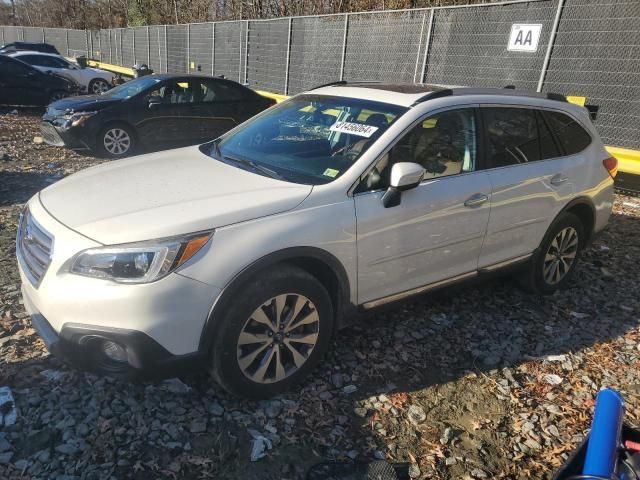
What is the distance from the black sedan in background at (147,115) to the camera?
8562 mm

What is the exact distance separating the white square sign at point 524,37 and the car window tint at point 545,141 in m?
5.35

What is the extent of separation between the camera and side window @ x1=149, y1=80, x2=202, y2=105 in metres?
9.06

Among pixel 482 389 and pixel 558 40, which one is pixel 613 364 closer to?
pixel 482 389

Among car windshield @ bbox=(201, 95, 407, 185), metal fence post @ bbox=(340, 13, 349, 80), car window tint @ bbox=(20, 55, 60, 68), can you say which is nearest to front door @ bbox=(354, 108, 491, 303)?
car windshield @ bbox=(201, 95, 407, 185)

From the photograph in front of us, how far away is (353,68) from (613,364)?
1005 cm

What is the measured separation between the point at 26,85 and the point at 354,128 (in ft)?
43.5

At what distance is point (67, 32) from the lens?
34.1 meters

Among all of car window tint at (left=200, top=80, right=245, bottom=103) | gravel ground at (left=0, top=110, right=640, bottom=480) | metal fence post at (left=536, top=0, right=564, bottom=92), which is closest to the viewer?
gravel ground at (left=0, top=110, right=640, bottom=480)

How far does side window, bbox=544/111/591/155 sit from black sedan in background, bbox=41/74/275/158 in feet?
22.2

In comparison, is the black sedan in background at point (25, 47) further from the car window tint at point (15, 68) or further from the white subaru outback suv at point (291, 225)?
the white subaru outback suv at point (291, 225)

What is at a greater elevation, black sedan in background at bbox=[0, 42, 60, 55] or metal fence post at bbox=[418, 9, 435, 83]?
metal fence post at bbox=[418, 9, 435, 83]

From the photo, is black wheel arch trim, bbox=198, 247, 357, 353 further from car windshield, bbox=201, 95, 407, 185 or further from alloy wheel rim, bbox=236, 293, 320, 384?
car windshield, bbox=201, 95, 407, 185

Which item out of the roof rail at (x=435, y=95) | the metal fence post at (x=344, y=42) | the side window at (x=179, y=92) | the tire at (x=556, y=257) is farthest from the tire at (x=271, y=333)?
the metal fence post at (x=344, y=42)

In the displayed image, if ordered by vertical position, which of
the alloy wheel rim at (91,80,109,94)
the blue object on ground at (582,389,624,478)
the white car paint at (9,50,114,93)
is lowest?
the alloy wheel rim at (91,80,109,94)
